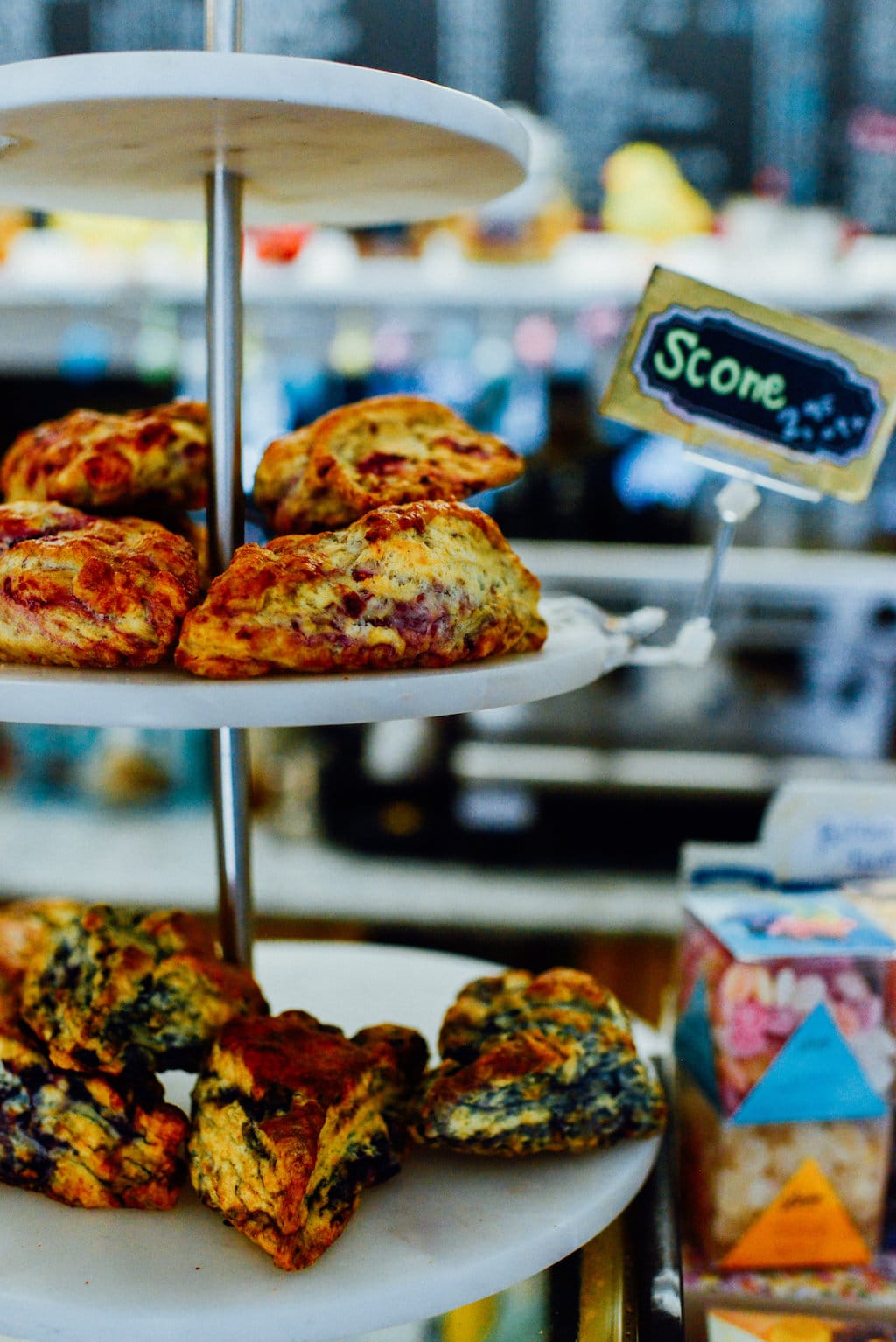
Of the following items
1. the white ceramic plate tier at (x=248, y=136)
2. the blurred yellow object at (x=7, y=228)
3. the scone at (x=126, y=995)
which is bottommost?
the scone at (x=126, y=995)

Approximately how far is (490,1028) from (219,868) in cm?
27

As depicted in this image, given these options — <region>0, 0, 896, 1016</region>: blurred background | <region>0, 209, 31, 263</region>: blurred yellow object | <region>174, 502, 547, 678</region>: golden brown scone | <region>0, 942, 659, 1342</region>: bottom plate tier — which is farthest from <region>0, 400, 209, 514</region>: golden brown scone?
<region>0, 209, 31, 263</region>: blurred yellow object

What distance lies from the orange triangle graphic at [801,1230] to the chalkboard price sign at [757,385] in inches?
22.8

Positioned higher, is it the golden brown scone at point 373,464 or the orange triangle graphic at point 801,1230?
the golden brown scone at point 373,464

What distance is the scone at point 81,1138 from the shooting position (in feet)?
2.58

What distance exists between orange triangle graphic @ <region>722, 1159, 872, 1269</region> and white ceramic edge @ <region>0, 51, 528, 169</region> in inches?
34.8

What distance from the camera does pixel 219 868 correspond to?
1001mm

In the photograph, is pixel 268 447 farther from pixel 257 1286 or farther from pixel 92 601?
pixel 257 1286

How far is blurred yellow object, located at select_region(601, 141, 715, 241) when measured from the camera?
299 cm

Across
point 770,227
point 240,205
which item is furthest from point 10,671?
point 770,227

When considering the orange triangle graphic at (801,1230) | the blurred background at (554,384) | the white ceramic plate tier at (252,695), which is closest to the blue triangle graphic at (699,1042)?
the orange triangle graphic at (801,1230)

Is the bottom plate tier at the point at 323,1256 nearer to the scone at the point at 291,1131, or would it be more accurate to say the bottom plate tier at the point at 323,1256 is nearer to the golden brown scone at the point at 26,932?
the scone at the point at 291,1131

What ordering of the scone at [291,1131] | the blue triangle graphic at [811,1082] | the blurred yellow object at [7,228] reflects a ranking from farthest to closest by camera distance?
the blurred yellow object at [7,228]
the blue triangle graphic at [811,1082]
the scone at [291,1131]

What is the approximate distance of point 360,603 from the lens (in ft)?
2.42
